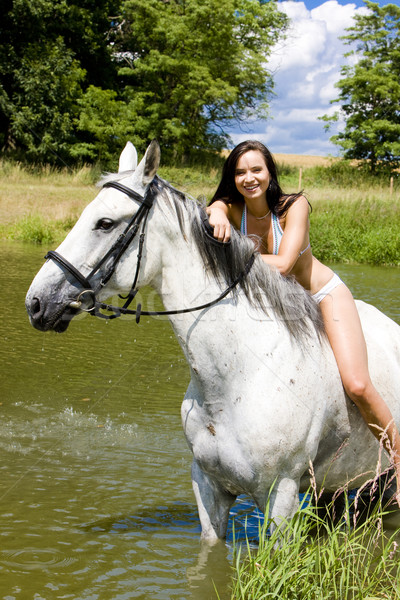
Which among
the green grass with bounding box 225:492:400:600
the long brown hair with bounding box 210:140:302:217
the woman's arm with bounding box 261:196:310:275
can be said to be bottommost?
the green grass with bounding box 225:492:400:600

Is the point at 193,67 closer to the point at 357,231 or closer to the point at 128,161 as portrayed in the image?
the point at 357,231

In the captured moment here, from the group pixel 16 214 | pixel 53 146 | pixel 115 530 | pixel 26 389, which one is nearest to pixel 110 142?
pixel 53 146

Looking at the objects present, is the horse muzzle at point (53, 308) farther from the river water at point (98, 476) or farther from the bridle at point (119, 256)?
the river water at point (98, 476)

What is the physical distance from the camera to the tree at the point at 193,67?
108 feet

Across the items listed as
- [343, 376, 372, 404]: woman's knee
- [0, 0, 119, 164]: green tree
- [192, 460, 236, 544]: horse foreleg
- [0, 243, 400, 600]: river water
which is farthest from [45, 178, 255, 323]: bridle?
[0, 0, 119, 164]: green tree

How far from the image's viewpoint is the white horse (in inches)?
111

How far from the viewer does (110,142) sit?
32625 mm

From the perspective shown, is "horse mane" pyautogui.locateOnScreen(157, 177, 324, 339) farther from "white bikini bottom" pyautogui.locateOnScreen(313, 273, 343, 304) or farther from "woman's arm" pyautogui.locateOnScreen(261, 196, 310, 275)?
"white bikini bottom" pyautogui.locateOnScreen(313, 273, 343, 304)

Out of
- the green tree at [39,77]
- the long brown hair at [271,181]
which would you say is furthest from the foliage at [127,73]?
the long brown hair at [271,181]

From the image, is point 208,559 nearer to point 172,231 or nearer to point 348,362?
point 348,362

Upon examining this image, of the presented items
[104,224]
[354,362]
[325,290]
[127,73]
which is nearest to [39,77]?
[127,73]

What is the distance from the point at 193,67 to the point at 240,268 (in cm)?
3241

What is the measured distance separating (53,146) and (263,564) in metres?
30.0

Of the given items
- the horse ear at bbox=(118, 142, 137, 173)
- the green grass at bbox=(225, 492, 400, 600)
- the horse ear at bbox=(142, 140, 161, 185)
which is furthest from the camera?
the horse ear at bbox=(118, 142, 137, 173)
